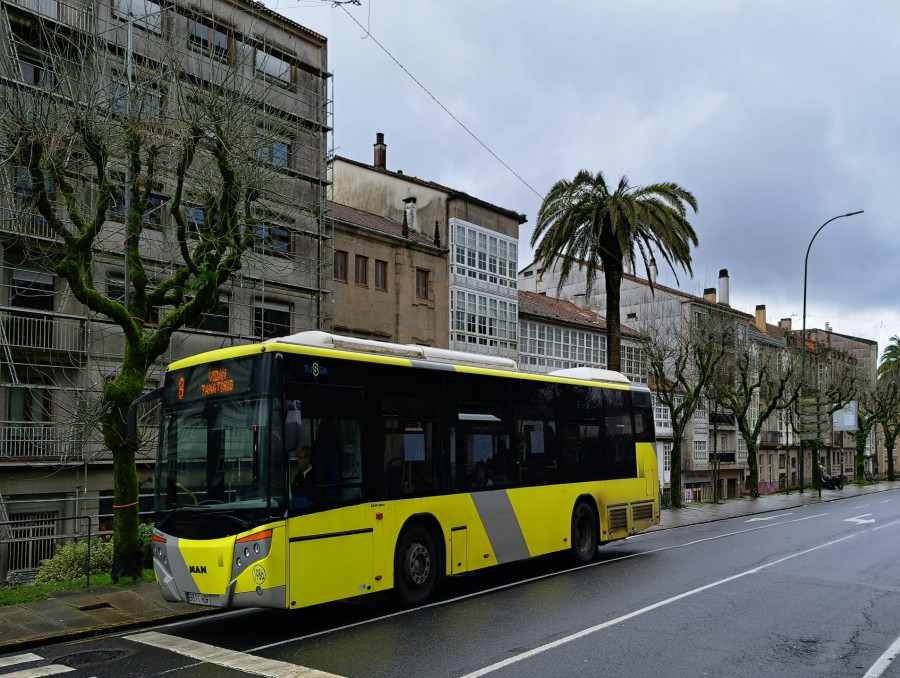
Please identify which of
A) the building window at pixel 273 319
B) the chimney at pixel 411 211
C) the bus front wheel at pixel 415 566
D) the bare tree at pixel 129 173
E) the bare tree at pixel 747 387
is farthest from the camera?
the bare tree at pixel 747 387

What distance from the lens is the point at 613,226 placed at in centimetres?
2602

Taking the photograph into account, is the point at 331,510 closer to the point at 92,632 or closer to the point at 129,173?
the point at 92,632

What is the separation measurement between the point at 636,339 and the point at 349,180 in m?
17.2

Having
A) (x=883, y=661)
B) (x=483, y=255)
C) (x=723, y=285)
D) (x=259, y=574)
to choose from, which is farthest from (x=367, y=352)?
(x=723, y=285)

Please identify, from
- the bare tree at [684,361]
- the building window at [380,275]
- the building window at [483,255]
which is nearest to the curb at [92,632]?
the building window at [380,275]

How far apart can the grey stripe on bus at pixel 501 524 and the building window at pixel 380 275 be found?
22.6 meters

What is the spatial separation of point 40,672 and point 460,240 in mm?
32937

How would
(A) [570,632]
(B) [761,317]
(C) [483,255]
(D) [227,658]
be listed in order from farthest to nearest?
(B) [761,317]
(C) [483,255]
(A) [570,632]
(D) [227,658]

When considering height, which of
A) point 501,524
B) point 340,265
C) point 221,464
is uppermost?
point 340,265

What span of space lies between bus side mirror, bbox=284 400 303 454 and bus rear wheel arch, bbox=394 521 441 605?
2.56m

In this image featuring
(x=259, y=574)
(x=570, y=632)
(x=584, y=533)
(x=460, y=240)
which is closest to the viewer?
(x=259, y=574)

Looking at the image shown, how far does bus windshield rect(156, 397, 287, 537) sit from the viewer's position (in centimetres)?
972

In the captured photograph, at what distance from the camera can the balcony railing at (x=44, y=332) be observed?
23.5m

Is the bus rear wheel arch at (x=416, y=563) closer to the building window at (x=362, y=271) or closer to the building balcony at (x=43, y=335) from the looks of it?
the building balcony at (x=43, y=335)
